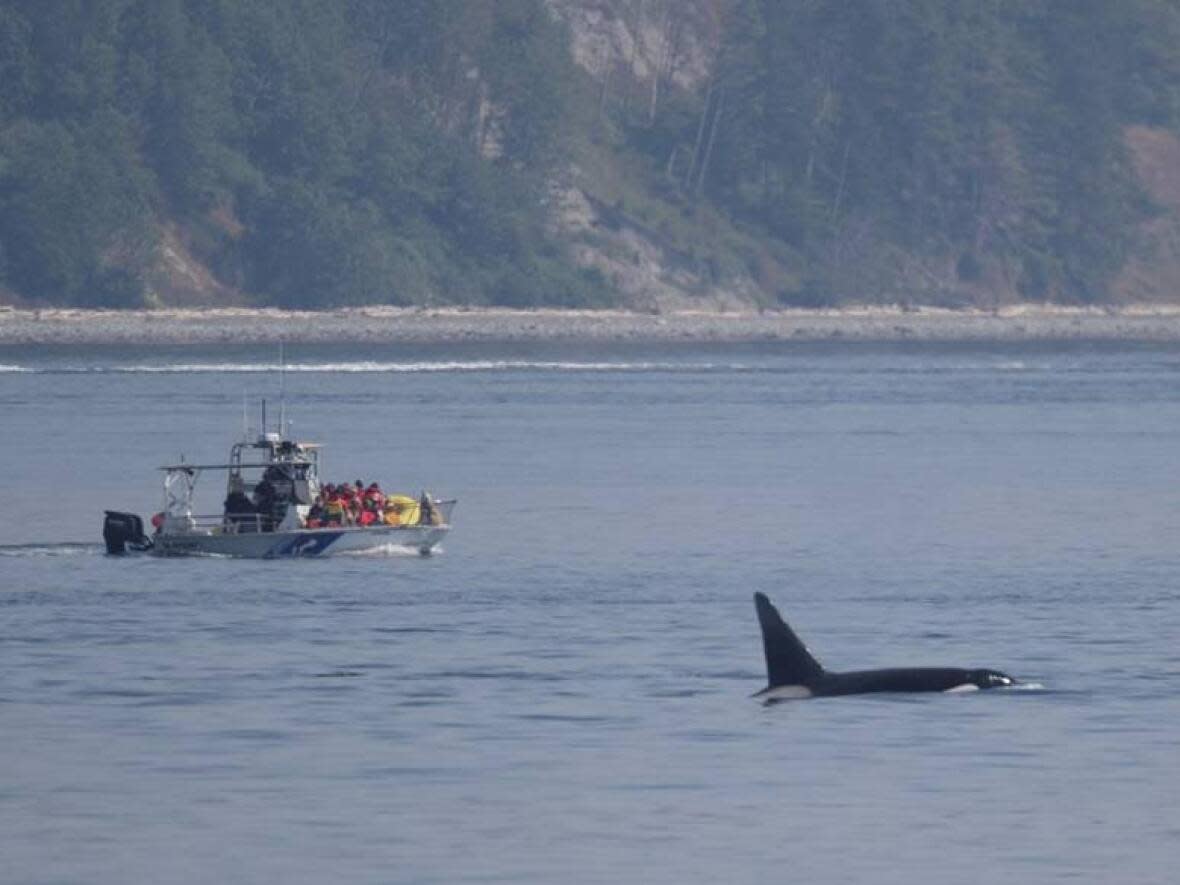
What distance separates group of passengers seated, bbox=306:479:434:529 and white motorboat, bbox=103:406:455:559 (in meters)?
0.02

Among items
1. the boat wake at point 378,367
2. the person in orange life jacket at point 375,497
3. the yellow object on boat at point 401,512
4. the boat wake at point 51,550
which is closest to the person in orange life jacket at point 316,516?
the person in orange life jacket at point 375,497

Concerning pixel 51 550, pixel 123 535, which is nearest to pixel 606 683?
pixel 123 535

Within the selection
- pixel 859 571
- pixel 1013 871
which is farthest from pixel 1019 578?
pixel 1013 871

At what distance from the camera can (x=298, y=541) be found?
6531 centimetres

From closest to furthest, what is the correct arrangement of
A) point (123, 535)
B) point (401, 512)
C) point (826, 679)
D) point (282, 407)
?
1. point (826, 679)
2. point (123, 535)
3. point (401, 512)
4. point (282, 407)

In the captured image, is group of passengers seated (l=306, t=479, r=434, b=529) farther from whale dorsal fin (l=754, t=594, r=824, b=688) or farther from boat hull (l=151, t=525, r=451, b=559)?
whale dorsal fin (l=754, t=594, r=824, b=688)

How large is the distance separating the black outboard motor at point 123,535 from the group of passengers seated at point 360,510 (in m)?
3.55

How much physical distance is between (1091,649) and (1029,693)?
5715 mm

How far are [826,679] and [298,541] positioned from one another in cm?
2348

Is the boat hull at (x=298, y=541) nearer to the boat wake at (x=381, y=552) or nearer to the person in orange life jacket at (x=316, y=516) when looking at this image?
the boat wake at (x=381, y=552)

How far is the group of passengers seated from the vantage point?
6562 centimetres

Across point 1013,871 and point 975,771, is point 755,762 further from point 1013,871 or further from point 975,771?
point 1013,871

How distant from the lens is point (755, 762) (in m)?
38.7

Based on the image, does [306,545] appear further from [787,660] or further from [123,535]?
[787,660]
